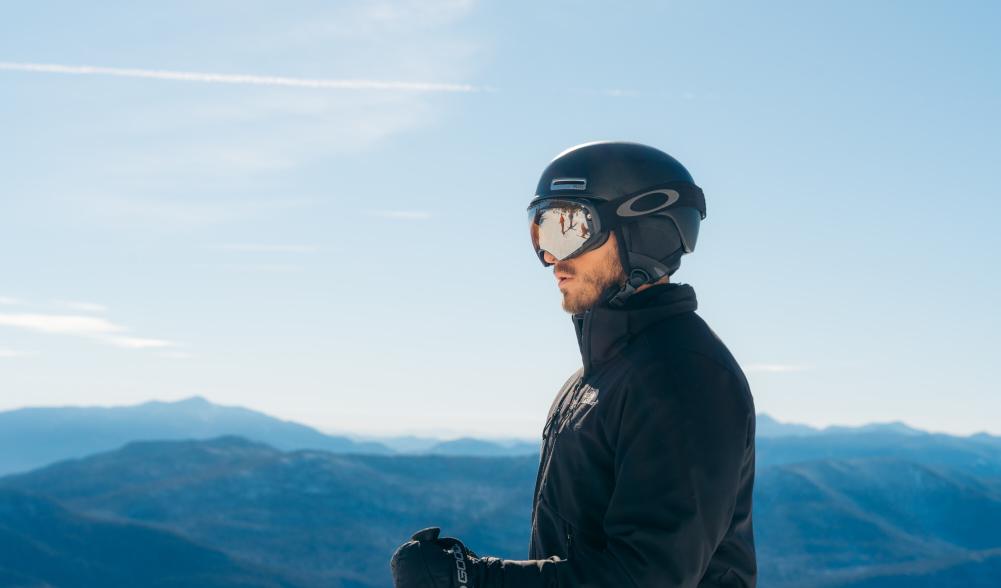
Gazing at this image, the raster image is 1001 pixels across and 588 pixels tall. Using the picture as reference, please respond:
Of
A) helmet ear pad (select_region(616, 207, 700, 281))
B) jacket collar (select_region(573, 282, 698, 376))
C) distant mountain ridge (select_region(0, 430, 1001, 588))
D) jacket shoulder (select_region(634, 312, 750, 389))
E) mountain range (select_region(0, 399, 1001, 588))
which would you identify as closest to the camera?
jacket shoulder (select_region(634, 312, 750, 389))

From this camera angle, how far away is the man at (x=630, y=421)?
135 inches

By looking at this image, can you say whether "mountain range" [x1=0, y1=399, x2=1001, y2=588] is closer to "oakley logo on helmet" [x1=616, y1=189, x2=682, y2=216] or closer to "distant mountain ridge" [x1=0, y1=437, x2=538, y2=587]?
"distant mountain ridge" [x1=0, y1=437, x2=538, y2=587]

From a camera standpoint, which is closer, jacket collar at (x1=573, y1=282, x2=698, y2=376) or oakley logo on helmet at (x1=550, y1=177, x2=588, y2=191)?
jacket collar at (x1=573, y1=282, x2=698, y2=376)

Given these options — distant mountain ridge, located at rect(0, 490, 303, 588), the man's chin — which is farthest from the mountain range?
the man's chin

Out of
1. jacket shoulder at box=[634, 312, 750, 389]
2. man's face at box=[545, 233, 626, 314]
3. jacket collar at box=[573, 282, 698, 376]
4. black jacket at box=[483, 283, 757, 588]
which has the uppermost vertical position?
man's face at box=[545, 233, 626, 314]

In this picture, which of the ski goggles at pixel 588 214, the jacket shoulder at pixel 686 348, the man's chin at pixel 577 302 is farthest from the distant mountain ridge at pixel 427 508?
the jacket shoulder at pixel 686 348

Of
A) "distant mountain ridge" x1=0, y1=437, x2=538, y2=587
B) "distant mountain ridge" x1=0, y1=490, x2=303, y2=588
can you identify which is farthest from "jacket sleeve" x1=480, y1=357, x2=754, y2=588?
"distant mountain ridge" x1=0, y1=437, x2=538, y2=587

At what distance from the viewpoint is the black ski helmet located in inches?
172

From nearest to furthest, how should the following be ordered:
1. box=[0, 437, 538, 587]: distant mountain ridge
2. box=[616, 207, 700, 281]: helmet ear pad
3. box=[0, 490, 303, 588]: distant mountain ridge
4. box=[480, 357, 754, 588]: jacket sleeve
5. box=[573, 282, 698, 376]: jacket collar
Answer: box=[480, 357, 754, 588]: jacket sleeve < box=[573, 282, 698, 376]: jacket collar < box=[616, 207, 700, 281]: helmet ear pad < box=[0, 490, 303, 588]: distant mountain ridge < box=[0, 437, 538, 587]: distant mountain ridge

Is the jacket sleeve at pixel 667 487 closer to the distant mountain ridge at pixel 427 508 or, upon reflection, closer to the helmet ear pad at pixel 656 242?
the helmet ear pad at pixel 656 242

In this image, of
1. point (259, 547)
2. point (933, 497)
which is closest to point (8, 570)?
point (259, 547)

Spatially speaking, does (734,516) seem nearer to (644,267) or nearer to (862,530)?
(644,267)

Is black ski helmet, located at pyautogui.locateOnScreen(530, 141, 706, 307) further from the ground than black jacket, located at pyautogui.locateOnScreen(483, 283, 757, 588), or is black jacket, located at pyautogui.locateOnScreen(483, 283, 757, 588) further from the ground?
black ski helmet, located at pyautogui.locateOnScreen(530, 141, 706, 307)

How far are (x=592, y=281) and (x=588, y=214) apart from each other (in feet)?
1.05
